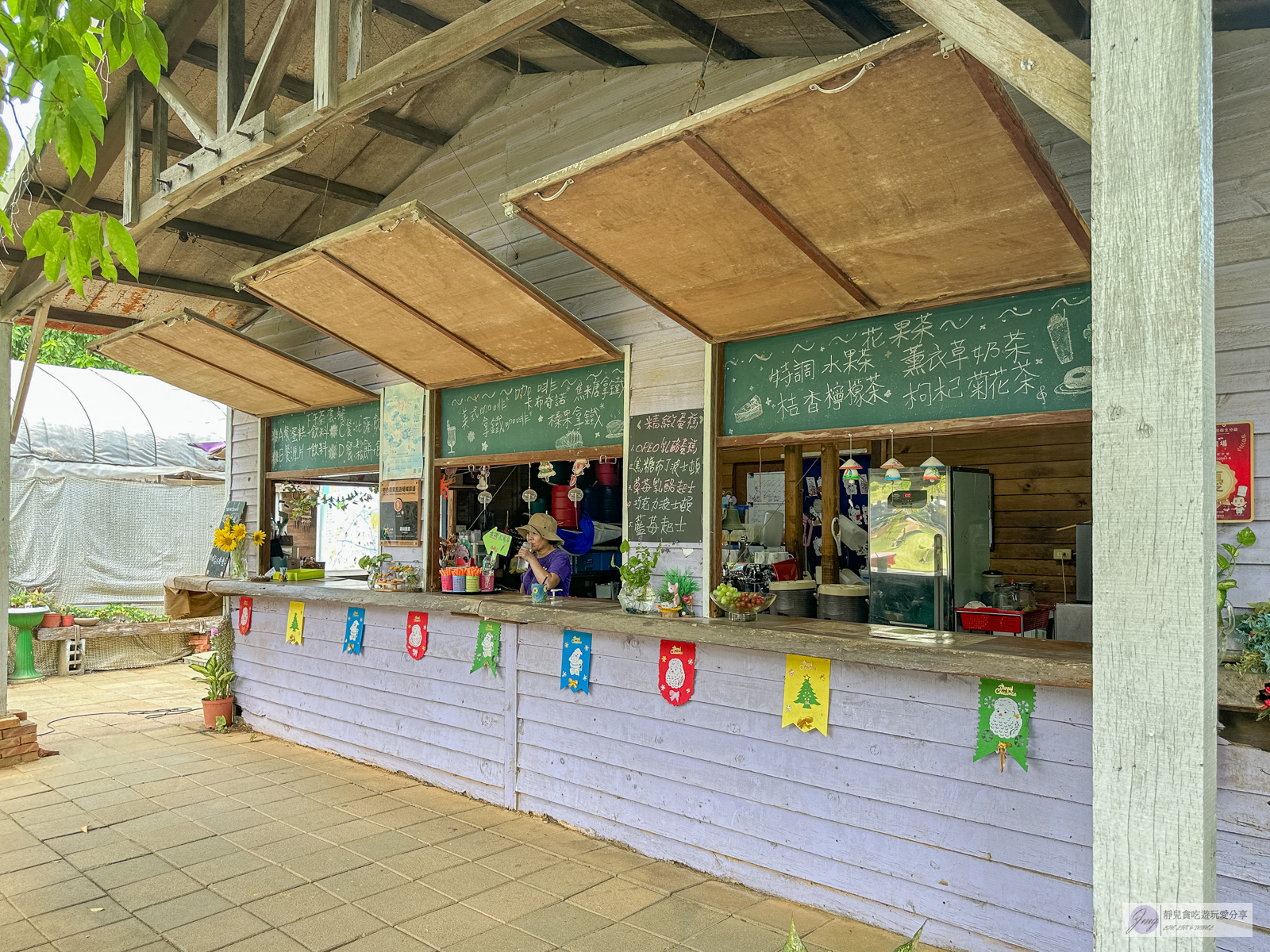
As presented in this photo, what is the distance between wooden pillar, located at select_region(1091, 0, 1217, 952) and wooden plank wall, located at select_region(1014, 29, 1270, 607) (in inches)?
73.8

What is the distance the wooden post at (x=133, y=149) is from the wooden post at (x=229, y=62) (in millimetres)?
1071

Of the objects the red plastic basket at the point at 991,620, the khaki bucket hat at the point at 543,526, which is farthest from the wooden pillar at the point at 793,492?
the khaki bucket hat at the point at 543,526

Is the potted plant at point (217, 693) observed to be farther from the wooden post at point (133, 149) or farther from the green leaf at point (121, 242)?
the green leaf at point (121, 242)

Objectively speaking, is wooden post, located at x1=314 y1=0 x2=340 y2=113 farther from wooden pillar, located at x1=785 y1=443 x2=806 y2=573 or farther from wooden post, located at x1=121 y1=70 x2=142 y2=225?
wooden pillar, located at x1=785 y1=443 x2=806 y2=573

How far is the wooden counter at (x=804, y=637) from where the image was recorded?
324 cm

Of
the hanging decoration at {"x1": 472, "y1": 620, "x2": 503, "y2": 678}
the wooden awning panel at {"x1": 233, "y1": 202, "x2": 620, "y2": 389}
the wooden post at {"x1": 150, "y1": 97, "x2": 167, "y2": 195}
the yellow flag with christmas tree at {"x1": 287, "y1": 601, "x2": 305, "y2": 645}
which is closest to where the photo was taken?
the wooden awning panel at {"x1": 233, "y1": 202, "x2": 620, "y2": 389}

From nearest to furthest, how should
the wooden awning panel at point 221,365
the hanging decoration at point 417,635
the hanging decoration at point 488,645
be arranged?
the hanging decoration at point 488,645, the hanging decoration at point 417,635, the wooden awning panel at point 221,365

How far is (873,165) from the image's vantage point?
118 inches

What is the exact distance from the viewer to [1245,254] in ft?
10.3

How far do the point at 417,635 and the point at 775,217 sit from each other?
13.4ft

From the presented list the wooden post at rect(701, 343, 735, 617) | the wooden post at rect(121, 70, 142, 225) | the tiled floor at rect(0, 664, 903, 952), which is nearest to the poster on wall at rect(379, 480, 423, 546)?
the tiled floor at rect(0, 664, 903, 952)

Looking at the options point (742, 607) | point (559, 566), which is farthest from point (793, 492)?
point (742, 607)

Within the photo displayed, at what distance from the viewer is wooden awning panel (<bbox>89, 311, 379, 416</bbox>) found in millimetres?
6375

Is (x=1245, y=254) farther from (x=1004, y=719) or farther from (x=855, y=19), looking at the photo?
(x=1004, y=719)
